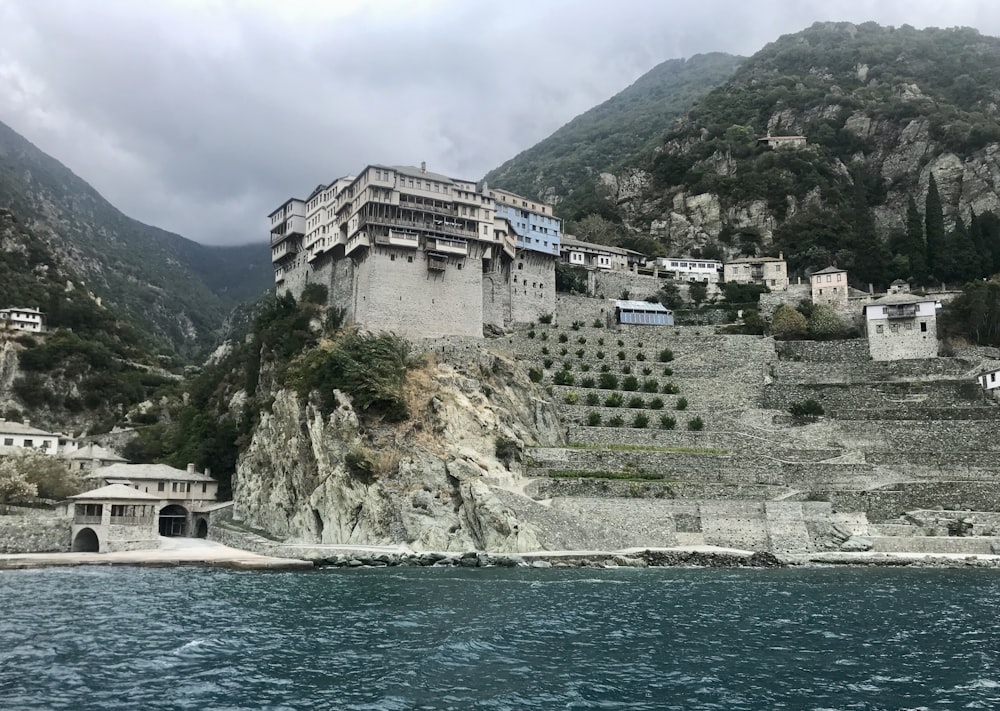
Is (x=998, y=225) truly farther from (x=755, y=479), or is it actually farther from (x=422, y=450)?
(x=422, y=450)

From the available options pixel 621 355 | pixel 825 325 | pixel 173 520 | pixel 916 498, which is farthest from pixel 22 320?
pixel 916 498

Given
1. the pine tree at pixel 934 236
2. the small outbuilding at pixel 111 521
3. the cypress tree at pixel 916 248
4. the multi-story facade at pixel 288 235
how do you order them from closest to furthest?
the small outbuilding at pixel 111 521 < the multi-story facade at pixel 288 235 < the pine tree at pixel 934 236 < the cypress tree at pixel 916 248

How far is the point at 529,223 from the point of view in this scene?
6550 cm

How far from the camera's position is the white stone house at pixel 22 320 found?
78.5 meters

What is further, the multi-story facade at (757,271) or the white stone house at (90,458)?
the multi-story facade at (757,271)

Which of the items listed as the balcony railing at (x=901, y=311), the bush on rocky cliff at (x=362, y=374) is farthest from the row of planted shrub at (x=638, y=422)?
the balcony railing at (x=901, y=311)

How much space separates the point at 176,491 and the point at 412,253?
2107cm

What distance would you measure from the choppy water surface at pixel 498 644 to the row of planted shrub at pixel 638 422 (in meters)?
18.5

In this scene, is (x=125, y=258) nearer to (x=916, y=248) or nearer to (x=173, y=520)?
(x=173, y=520)

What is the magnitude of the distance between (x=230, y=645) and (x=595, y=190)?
83.7 metres

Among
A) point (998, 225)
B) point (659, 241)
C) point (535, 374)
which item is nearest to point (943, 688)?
point (535, 374)

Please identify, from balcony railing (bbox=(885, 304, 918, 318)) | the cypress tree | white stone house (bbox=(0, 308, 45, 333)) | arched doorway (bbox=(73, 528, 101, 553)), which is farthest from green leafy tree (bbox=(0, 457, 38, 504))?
the cypress tree

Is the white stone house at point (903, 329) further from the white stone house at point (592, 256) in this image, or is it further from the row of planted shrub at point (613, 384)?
the white stone house at point (592, 256)

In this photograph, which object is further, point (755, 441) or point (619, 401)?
point (619, 401)
